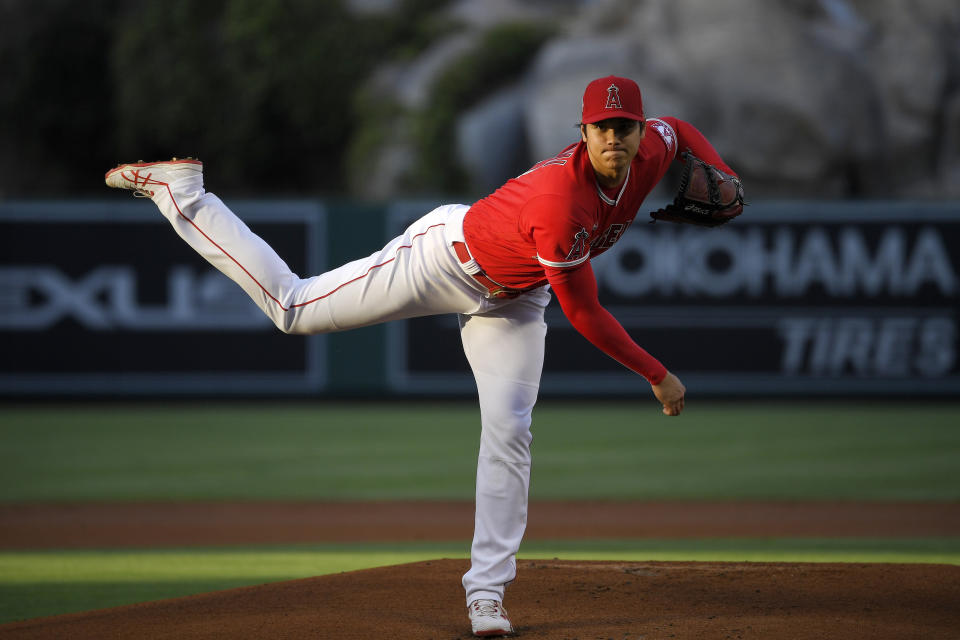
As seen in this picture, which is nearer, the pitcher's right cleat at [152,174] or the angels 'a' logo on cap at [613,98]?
the angels 'a' logo on cap at [613,98]

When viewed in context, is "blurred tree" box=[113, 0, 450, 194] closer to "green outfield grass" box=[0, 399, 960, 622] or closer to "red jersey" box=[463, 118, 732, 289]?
"green outfield grass" box=[0, 399, 960, 622]

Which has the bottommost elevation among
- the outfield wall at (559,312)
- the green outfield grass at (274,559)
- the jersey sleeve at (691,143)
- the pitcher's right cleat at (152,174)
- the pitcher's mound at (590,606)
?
the green outfield grass at (274,559)

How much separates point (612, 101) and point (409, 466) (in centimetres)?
595

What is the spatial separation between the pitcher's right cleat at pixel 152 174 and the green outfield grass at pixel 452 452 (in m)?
3.90

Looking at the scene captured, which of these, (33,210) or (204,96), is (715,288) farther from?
(204,96)

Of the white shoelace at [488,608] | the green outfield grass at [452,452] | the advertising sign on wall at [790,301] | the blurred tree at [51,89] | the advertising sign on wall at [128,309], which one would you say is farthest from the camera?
the blurred tree at [51,89]

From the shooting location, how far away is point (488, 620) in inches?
159

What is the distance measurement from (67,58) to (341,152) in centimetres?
610

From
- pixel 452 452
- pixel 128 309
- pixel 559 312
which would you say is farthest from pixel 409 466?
pixel 128 309

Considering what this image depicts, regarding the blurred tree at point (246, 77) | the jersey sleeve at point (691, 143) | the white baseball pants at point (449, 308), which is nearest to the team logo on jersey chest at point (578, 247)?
the white baseball pants at point (449, 308)

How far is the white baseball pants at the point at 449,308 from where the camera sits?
4.17m

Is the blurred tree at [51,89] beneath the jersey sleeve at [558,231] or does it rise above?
above

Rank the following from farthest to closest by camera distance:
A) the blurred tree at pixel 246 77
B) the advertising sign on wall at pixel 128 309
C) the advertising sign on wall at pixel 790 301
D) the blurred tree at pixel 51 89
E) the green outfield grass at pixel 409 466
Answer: the blurred tree at pixel 51 89 < the blurred tree at pixel 246 77 < the advertising sign on wall at pixel 128 309 < the advertising sign on wall at pixel 790 301 < the green outfield grass at pixel 409 466

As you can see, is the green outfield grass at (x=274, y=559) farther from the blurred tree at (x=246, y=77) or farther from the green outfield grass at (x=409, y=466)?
the blurred tree at (x=246, y=77)
